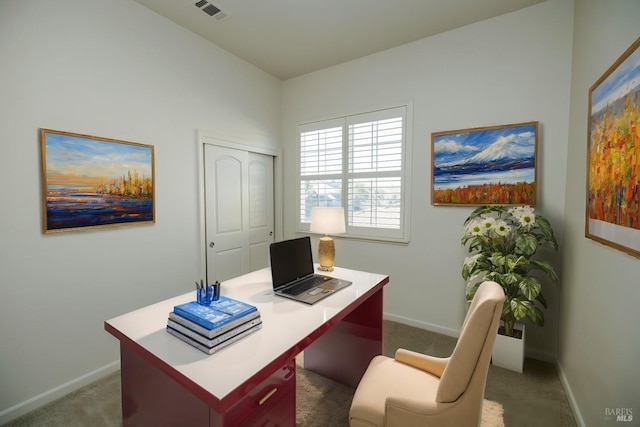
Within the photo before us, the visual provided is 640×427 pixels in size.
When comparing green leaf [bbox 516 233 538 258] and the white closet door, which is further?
the white closet door

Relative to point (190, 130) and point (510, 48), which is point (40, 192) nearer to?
point (190, 130)

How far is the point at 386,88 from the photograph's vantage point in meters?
3.09

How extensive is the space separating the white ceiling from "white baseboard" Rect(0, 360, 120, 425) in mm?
2964

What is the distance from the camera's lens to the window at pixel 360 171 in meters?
3.05

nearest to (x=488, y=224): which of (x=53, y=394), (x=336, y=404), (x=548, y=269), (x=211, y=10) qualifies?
(x=548, y=269)

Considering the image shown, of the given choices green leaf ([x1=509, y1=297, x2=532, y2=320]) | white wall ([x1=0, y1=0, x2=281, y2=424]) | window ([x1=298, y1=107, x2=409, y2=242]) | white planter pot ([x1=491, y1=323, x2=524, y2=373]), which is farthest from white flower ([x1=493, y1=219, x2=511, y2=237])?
white wall ([x1=0, y1=0, x2=281, y2=424])

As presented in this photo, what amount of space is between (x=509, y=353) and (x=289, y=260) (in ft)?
6.31

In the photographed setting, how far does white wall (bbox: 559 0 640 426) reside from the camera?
1215mm

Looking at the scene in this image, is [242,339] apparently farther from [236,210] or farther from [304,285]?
[236,210]

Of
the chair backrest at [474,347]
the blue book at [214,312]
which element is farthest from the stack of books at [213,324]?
the chair backrest at [474,347]

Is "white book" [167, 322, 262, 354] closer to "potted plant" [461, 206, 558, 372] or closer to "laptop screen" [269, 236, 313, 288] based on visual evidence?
"laptop screen" [269, 236, 313, 288]

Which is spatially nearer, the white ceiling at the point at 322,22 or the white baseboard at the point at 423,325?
the white ceiling at the point at 322,22

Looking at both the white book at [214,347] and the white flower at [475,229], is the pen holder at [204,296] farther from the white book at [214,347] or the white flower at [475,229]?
the white flower at [475,229]

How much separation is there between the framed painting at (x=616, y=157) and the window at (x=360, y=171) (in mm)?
1525
